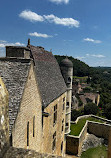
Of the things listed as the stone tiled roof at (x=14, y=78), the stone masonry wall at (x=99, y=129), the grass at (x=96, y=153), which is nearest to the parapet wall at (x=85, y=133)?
the stone masonry wall at (x=99, y=129)

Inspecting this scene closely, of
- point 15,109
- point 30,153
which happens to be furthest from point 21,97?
point 30,153

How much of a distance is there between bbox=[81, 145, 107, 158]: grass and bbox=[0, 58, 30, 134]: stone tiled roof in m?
23.2

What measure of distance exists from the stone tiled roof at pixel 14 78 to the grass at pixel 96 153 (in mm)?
23230

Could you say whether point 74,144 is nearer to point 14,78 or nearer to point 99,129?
point 99,129

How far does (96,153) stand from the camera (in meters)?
24.1

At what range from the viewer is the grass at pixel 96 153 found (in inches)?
920

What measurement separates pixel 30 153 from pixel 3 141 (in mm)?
853

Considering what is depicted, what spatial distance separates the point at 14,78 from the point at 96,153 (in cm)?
2488

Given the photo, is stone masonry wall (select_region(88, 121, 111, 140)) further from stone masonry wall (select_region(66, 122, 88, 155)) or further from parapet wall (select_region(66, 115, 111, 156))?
stone masonry wall (select_region(66, 122, 88, 155))

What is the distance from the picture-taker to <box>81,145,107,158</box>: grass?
2336cm

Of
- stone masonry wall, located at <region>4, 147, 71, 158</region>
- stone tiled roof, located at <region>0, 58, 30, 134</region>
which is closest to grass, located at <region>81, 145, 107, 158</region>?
stone tiled roof, located at <region>0, 58, 30, 134</region>

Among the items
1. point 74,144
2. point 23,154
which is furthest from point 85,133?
point 23,154

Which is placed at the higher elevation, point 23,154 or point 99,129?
point 23,154

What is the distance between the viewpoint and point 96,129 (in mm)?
30219
